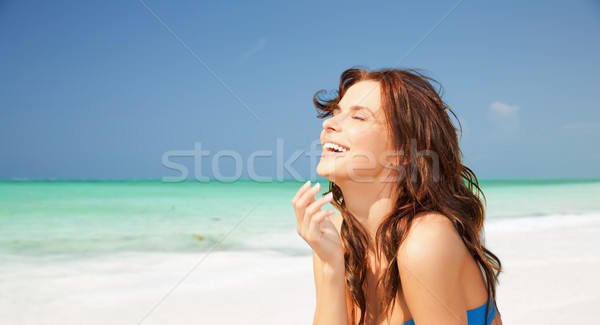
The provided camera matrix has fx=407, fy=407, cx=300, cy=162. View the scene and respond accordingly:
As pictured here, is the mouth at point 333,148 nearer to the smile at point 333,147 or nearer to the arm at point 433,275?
the smile at point 333,147

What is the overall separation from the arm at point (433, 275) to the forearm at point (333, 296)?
0.38 meters

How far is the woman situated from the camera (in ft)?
6.81

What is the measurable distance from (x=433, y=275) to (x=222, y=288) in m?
3.83

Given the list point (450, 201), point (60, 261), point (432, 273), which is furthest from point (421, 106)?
point (60, 261)

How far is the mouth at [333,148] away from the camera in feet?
7.31

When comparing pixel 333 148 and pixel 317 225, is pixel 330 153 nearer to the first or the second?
pixel 333 148

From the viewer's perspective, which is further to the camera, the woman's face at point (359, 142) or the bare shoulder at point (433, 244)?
the woman's face at point (359, 142)

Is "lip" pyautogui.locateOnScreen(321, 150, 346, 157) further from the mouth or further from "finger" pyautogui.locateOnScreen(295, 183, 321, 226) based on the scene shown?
"finger" pyautogui.locateOnScreen(295, 183, 321, 226)

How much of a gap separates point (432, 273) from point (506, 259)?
5.39 meters

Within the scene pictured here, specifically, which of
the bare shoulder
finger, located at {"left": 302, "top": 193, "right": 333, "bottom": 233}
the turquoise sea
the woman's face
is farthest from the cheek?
the turquoise sea

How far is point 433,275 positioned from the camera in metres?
1.89

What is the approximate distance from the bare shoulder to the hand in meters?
0.35

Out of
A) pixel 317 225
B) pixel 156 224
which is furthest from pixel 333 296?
pixel 156 224

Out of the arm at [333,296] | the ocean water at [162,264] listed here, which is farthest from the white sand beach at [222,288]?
the arm at [333,296]
